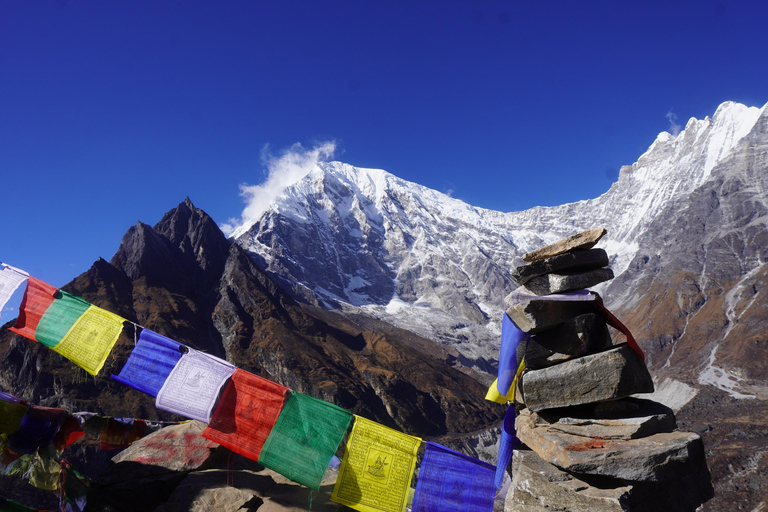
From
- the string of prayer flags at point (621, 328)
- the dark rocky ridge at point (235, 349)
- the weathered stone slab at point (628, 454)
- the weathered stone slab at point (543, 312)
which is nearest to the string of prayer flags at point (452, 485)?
the weathered stone slab at point (628, 454)

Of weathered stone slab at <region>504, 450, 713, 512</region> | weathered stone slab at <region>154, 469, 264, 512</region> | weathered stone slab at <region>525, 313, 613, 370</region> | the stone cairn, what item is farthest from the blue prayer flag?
weathered stone slab at <region>154, 469, 264, 512</region>

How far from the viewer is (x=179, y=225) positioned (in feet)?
324

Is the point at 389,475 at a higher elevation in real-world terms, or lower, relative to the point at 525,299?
lower

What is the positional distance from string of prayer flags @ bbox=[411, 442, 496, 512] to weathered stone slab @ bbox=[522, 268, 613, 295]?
4000 mm

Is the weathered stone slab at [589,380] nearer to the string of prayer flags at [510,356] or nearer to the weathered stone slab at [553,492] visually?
the string of prayer flags at [510,356]

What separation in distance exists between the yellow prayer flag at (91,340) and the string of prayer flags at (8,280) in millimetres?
1580

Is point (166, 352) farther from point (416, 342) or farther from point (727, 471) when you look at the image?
point (416, 342)

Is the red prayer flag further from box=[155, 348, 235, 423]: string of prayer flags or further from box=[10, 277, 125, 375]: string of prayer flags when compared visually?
box=[155, 348, 235, 423]: string of prayer flags

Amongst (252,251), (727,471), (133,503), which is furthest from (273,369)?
(252,251)

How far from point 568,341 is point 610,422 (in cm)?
101

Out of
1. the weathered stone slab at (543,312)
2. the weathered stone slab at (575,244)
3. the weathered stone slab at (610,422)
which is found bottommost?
the weathered stone slab at (610,422)

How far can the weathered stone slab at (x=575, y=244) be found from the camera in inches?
211

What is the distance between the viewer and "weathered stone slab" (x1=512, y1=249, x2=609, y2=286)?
17.9 feet

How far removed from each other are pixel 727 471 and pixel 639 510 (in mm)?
40777
